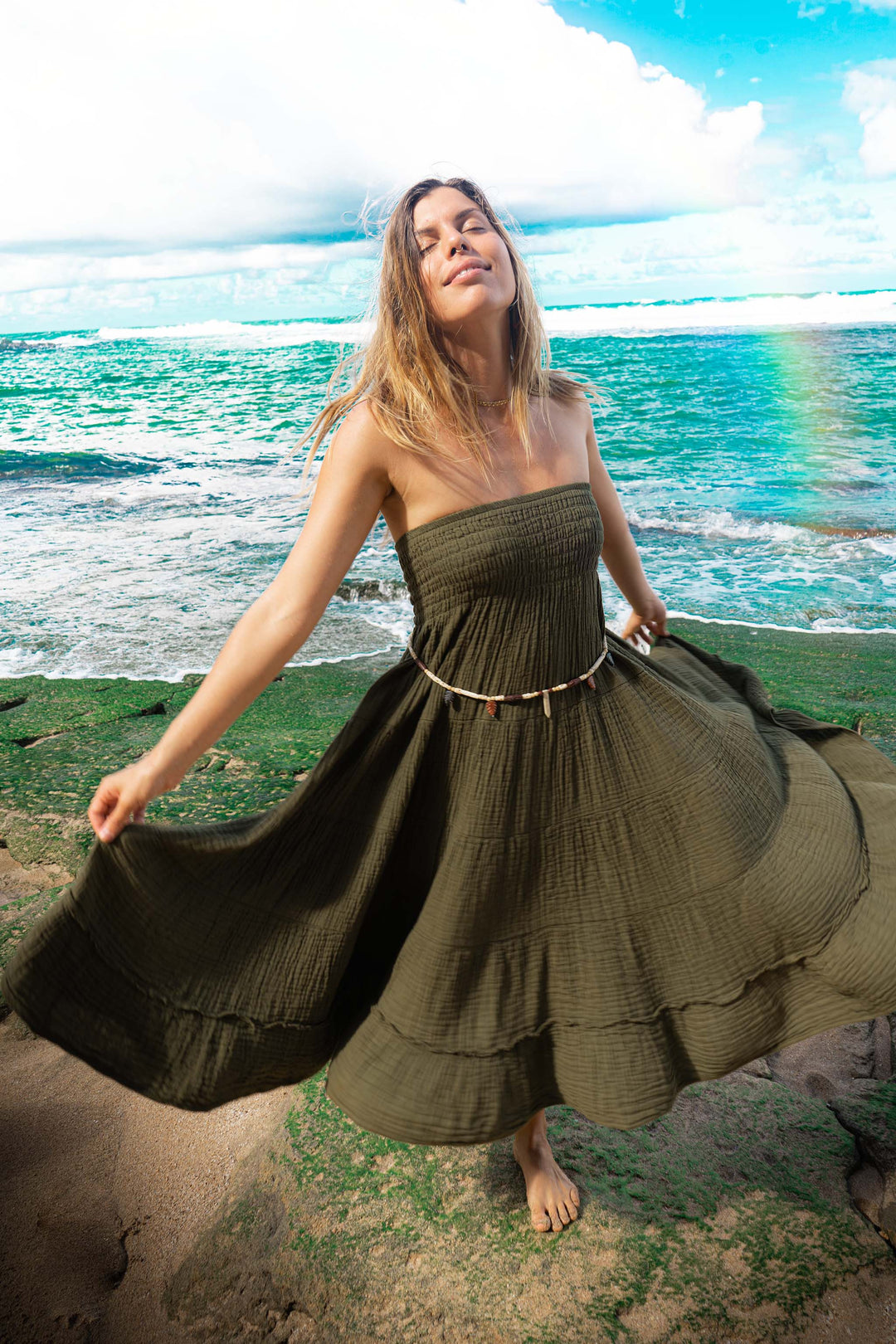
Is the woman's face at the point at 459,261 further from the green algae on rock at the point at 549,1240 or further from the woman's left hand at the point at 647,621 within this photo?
the green algae on rock at the point at 549,1240

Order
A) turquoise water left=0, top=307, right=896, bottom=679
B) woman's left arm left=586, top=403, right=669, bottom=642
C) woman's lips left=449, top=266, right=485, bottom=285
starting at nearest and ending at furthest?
woman's lips left=449, top=266, right=485, bottom=285 → woman's left arm left=586, top=403, right=669, bottom=642 → turquoise water left=0, top=307, right=896, bottom=679

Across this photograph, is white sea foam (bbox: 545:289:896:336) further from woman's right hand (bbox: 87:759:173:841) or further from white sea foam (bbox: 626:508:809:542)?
woman's right hand (bbox: 87:759:173:841)

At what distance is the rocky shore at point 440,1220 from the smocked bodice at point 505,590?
1176 millimetres

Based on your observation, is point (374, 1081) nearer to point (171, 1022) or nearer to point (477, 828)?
point (171, 1022)

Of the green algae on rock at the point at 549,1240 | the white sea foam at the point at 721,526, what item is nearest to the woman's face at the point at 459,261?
the green algae on rock at the point at 549,1240

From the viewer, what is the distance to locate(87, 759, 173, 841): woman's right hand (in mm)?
1662

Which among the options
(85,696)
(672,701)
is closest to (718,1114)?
(672,701)

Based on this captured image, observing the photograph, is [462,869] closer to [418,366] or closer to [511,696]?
[511,696]

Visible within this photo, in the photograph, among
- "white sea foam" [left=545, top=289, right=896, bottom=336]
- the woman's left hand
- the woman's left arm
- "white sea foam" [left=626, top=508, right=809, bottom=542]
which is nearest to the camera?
the woman's left arm

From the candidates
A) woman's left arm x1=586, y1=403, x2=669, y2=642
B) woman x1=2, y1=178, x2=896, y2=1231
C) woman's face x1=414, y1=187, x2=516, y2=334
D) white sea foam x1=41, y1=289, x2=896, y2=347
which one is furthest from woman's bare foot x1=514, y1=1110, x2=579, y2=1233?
white sea foam x1=41, y1=289, x2=896, y2=347

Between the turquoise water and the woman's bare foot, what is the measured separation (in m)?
1.87

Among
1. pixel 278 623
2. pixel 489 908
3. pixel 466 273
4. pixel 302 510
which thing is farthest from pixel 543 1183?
pixel 302 510

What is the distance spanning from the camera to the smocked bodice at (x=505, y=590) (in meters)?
1.80

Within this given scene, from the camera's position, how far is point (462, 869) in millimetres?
1773
